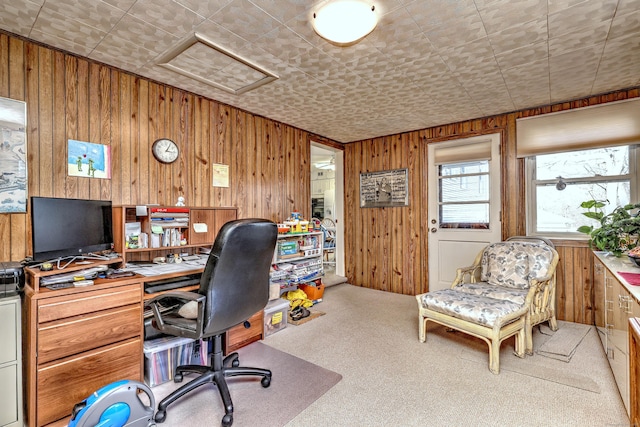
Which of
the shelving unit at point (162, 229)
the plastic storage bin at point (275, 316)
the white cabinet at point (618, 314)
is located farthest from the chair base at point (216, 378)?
the white cabinet at point (618, 314)

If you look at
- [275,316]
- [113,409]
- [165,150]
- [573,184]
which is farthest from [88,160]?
[573,184]

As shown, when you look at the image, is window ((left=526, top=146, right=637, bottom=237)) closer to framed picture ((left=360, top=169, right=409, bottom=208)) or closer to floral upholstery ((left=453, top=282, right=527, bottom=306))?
floral upholstery ((left=453, top=282, right=527, bottom=306))

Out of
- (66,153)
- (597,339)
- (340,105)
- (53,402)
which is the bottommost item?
(597,339)

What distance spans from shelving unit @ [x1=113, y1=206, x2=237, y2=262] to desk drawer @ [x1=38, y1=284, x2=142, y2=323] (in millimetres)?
399

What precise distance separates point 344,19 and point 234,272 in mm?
1533

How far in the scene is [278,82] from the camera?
2.72m

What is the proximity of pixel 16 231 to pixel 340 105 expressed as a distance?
2885 mm

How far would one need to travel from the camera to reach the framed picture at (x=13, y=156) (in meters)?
1.92

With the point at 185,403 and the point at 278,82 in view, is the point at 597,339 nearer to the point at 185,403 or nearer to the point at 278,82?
the point at 185,403

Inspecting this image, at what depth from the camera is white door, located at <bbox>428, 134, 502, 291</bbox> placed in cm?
367

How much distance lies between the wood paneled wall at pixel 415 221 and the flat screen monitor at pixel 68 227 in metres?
3.45

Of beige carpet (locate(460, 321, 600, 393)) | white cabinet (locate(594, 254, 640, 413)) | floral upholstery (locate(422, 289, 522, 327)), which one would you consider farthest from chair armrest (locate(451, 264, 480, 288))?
white cabinet (locate(594, 254, 640, 413))

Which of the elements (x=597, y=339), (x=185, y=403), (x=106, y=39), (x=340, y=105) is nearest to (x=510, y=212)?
(x=597, y=339)

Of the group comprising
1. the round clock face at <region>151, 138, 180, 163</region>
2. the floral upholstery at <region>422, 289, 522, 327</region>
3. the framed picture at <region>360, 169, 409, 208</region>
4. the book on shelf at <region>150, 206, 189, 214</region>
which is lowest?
the floral upholstery at <region>422, 289, 522, 327</region>
